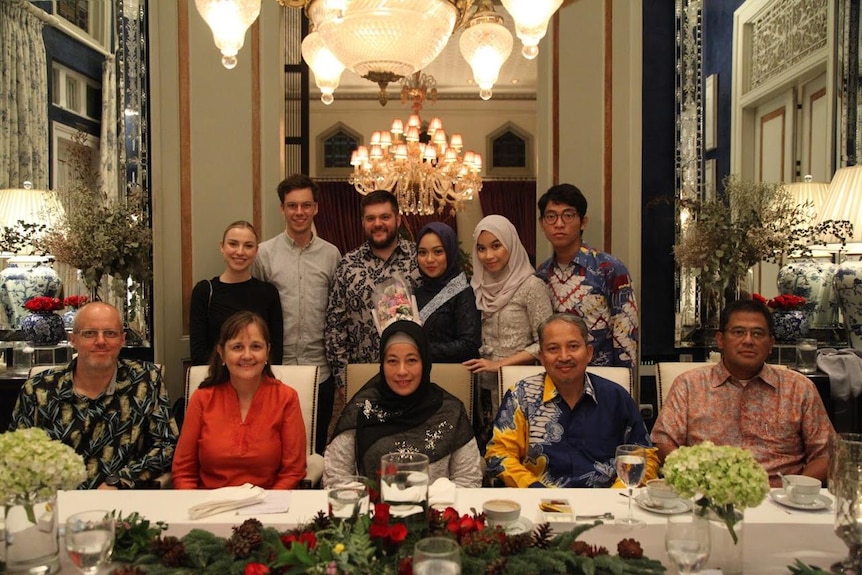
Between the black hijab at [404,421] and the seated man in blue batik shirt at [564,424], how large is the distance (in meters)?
0.16

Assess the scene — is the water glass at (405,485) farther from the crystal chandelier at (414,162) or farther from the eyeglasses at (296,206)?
the crystal chandelier at (414,162)

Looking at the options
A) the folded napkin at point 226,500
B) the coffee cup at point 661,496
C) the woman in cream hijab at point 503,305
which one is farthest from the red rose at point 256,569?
the woman in cream hijab at point 503,305

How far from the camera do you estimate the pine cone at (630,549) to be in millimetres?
1378

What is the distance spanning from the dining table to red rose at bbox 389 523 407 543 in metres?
0.40

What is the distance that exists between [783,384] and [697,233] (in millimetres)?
1414

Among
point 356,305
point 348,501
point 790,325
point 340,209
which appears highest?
point 340,209

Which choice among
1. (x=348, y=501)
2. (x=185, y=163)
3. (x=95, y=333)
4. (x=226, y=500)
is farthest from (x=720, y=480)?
(x=185, y=163)

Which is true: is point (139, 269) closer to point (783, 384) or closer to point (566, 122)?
point (566, 122)

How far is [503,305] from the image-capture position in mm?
3082

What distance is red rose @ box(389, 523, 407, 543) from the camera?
51.3 inches

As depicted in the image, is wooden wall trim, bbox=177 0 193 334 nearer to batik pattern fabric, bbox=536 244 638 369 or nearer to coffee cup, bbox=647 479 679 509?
batik pattern fabric, bbox=536 244 638 369

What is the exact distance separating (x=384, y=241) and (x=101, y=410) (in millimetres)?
1442

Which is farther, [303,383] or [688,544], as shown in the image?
[303,383]

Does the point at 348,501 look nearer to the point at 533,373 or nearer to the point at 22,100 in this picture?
the point at 533,373
